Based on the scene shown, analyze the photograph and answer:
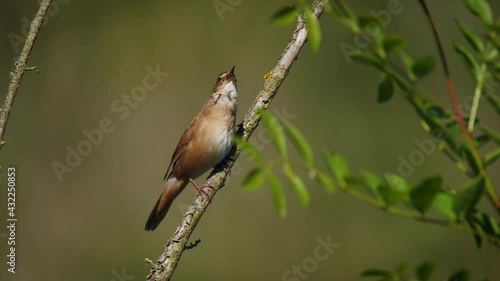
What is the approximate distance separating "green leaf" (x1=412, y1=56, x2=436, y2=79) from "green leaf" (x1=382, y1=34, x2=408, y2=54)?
4cm

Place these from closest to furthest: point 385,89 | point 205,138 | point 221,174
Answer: point 385,89, point 221,174, point 205,138

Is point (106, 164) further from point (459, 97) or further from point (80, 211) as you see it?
point (459, 97)

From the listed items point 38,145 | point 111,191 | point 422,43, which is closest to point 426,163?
point 422,43

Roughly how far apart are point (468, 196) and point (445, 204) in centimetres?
7

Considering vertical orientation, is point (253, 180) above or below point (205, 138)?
below

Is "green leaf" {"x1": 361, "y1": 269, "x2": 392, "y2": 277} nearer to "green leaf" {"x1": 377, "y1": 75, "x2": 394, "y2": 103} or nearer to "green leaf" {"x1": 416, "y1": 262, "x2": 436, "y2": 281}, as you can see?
"green leaf" {"x1": 416, "y1": 262, "x2": 436, "y2": 281}

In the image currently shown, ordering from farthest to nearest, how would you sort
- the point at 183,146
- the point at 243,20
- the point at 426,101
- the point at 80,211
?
the point at 243,20 → the point at 80,211 → the point at 183,146 → the point at 426,101

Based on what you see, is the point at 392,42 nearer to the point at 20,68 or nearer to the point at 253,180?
the point at 253,180

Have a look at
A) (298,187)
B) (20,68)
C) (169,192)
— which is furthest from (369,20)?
(169,192)

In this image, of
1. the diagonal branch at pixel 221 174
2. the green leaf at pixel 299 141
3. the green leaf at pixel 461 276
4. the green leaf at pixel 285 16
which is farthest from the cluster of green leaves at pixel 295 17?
the diagonal branch at pixel 221 174

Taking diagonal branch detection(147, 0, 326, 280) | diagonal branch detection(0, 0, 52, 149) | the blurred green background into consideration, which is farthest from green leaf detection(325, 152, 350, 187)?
the blurred green background

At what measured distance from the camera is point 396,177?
95 centimetres

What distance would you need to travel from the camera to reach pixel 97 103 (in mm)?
8031

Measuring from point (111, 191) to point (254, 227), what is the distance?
172 centimetres
